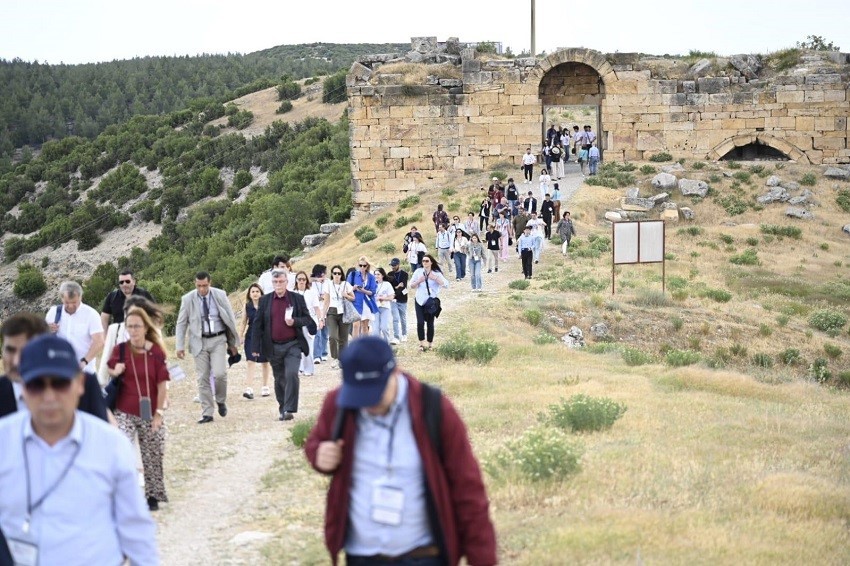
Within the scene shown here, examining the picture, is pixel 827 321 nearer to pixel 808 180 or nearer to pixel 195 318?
pixel 808 180

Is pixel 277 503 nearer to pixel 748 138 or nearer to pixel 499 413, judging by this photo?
pixel 499 413

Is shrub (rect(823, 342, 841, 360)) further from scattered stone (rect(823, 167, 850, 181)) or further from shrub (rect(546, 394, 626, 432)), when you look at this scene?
scattered stone (rect(823, 167, 850, 181))

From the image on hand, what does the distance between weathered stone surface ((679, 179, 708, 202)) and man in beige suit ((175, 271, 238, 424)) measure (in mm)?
24380

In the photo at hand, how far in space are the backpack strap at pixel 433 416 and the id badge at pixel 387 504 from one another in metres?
0.23

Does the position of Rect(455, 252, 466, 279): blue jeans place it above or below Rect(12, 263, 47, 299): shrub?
above

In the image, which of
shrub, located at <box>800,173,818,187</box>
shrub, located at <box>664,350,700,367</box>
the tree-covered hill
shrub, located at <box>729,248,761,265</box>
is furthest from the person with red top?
the tree-covered hill

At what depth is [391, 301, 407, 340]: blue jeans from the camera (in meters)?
18.1

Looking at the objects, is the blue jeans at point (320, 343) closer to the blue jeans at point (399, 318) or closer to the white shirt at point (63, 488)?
the blue jeans at point (399, 318)

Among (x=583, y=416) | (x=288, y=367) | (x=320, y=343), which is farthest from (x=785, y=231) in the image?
(x=288, y=367)

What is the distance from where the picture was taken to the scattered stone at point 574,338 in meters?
20.2

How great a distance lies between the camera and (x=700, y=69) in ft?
123

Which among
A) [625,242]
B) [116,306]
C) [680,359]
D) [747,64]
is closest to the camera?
[116,306]

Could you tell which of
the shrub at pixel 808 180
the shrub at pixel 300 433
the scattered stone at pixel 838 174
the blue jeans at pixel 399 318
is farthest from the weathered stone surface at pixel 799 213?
the shrub at pixel 300 433

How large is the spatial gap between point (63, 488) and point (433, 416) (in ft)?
4.75
